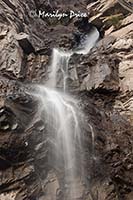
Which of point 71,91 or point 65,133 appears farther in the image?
point 71,91

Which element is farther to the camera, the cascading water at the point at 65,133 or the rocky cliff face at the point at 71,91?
the cascading water at the point at 65,133

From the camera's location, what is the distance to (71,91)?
14641 millimetres

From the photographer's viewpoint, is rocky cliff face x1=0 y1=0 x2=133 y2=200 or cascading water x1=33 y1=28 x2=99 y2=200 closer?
rocky cliff face x1=0 y1=0 x2=133 y2=200

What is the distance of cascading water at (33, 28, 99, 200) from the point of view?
405 inches

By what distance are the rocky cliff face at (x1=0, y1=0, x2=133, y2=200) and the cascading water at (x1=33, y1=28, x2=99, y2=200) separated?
270mm

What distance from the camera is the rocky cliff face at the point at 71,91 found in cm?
996

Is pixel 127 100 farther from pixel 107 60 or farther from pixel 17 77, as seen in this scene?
pixel 17 77

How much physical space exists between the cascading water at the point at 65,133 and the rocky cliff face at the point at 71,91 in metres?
0.27

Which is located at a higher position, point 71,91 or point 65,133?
point 71,91

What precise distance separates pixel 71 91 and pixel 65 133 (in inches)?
147

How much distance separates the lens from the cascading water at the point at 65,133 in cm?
1028

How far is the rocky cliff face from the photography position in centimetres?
996

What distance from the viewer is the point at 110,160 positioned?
37.4 ft

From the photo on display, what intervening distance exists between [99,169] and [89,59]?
22.4 ft
